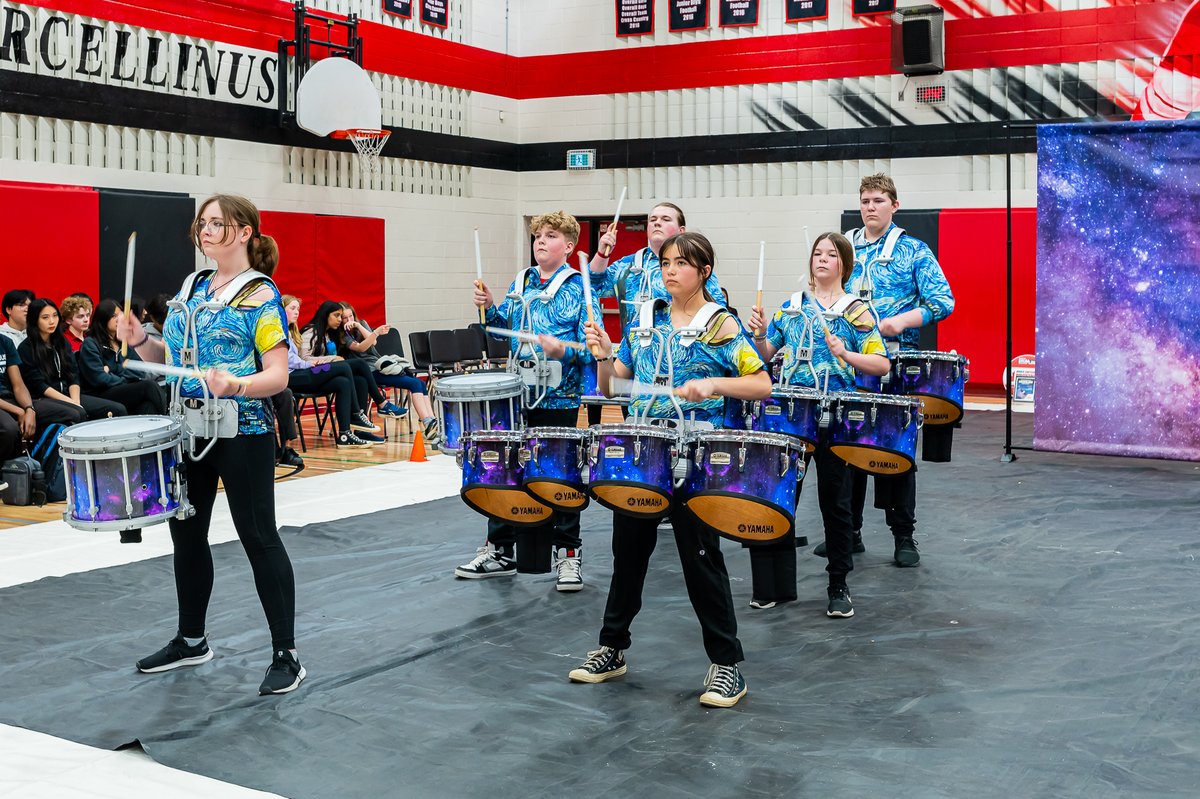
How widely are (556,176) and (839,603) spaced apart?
37.5 feet

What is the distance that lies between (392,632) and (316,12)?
948 centimetres

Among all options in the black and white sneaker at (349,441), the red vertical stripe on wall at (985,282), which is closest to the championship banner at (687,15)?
the red vertical stripe on wall at (985,282)

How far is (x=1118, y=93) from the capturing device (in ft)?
42.7

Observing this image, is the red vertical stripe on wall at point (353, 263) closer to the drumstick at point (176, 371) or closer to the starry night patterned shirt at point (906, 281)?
the starry night patterned shirt at point (906, 281)

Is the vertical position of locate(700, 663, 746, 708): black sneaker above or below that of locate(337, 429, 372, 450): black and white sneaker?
below

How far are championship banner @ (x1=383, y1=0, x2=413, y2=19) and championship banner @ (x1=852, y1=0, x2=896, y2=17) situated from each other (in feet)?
16.8

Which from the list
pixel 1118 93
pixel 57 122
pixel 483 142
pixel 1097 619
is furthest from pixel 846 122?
pixel 1097 619

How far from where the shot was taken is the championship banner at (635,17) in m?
15.0

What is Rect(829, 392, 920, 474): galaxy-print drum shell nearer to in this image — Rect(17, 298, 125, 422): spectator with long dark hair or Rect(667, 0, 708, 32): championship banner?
Rect(17, 298, 125, 422): spectator with long dark hair

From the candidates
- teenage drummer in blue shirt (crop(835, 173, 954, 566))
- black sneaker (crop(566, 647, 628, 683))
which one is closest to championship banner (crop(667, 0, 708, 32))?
teenage drummer in blue shirt (crop(835, 173, 954, 566))

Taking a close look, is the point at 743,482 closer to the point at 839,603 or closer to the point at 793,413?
the point at 793,413

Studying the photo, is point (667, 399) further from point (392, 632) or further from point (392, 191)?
point (392, 191)

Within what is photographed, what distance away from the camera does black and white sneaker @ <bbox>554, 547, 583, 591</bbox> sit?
17.7 feet

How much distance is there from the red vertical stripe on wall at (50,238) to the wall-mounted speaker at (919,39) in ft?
28.1
